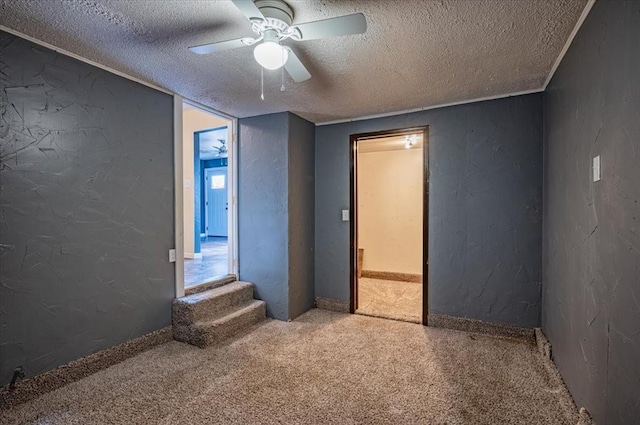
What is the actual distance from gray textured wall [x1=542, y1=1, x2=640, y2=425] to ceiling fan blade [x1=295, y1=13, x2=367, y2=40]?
105cm

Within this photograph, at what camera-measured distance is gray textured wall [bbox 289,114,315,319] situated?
333 cm

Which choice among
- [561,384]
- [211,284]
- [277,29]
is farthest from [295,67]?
[561,384]

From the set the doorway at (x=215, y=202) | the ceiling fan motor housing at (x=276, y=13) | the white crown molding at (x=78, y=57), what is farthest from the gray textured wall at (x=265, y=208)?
the doorway at (x=215, y=202)

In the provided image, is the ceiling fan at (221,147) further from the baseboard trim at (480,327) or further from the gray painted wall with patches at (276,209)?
the baseboard trim at (480,327)

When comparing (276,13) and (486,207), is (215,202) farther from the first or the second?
(276,13)

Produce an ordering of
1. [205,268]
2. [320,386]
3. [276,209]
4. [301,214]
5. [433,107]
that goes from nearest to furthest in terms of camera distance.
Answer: [320,386], [433,107], [276,209], [301,214], [205,268]

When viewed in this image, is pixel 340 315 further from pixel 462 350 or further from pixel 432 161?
pixel 432 161

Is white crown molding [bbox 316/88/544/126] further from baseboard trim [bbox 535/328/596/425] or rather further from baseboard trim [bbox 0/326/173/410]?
baseboard trim [bbox 0/326/173/410]

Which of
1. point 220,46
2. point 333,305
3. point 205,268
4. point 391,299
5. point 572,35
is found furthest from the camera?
point 205,268

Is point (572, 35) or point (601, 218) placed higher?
point (572, 35)

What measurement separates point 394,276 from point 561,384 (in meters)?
3.04

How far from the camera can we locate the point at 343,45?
6.34 ft

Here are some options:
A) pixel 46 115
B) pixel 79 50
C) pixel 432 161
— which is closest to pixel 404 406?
pixel 432 161

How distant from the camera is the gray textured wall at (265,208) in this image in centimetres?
328
